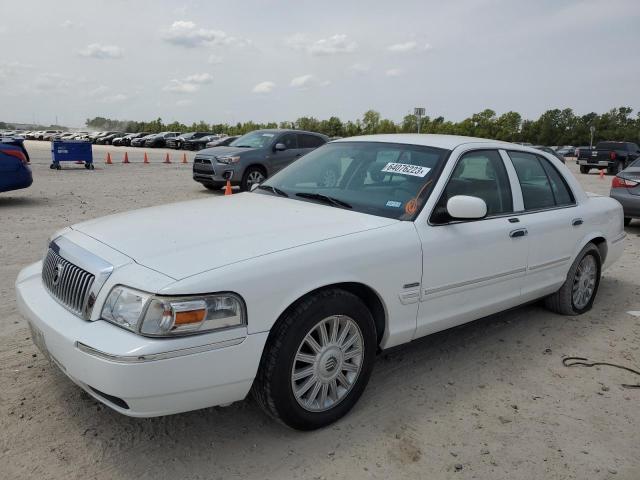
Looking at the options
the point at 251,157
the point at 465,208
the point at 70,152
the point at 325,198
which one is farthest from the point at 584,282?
the point at 70,152

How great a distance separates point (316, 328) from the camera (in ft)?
9.51

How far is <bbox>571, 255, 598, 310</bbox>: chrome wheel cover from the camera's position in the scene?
194 inches

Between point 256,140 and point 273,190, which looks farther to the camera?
point 256,140

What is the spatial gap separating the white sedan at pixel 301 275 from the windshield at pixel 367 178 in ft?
0.04

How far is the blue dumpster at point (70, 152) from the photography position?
64.1 ft

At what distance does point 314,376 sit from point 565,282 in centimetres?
286

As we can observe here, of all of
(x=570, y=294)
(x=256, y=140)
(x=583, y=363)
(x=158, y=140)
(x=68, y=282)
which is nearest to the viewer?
(x=68, y=282)

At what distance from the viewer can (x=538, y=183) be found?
4504mm

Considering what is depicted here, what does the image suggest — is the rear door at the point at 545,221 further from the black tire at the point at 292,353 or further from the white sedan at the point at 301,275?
the black tire at the point at 292,353

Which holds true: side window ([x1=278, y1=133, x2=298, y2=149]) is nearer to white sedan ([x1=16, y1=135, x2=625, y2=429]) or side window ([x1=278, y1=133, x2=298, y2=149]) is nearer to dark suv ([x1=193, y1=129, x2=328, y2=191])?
dark suv ([x1=193, y1=129, x2=328, y2=191])

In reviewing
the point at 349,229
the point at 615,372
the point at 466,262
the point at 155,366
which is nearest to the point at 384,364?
the point at 466,262

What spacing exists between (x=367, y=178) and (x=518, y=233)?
1.17m

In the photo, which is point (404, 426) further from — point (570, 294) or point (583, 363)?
point (570, 294)

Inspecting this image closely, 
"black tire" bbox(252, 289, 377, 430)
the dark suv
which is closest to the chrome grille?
"black tire" bbox(252, 289, 377, 430)
